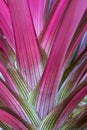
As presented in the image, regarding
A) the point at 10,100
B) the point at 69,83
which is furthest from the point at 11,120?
the point at 69,83

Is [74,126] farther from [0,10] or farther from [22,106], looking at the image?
[0,10]

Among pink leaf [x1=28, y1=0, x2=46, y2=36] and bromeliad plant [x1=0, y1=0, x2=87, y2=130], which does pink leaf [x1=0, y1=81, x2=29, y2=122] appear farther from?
pink leaf [x1=28, y1=0, x2=46, y2=36]

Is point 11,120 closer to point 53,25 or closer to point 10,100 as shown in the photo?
point 10,100

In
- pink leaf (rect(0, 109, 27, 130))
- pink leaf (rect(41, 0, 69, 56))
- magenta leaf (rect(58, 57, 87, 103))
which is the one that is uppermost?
pink leaf (rect(41, 0, 69, 56))

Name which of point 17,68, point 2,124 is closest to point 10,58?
point 17,68

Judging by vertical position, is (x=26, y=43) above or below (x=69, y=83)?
above

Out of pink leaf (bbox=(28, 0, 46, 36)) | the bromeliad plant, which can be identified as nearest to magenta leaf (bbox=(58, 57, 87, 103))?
the bromeliad plant

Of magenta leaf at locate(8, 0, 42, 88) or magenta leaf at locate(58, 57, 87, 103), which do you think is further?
magenta leaf at locate(58, 57, 87, 103)
